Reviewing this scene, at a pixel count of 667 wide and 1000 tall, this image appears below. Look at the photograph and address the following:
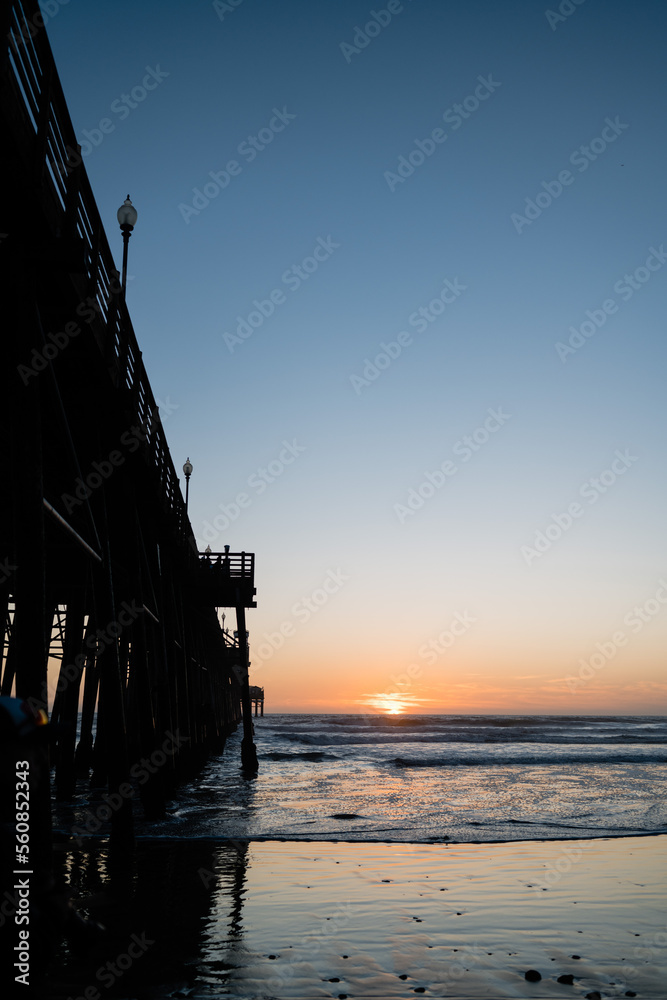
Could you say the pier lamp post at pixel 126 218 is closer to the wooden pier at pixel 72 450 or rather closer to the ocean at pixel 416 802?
the wooden pier at pixel 72 450

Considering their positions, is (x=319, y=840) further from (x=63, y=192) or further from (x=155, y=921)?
(x=63, y=192)

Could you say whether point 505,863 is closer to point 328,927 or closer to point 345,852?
point 345,852

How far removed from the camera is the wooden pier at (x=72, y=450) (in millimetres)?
5309

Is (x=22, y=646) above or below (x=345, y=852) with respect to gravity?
above

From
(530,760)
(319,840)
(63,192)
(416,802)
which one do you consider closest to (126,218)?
(63,192)

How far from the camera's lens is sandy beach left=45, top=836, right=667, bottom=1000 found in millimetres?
5426

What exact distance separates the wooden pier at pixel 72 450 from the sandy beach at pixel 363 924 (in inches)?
58.5

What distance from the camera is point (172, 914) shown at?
7133mm

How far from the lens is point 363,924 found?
23.3 ft

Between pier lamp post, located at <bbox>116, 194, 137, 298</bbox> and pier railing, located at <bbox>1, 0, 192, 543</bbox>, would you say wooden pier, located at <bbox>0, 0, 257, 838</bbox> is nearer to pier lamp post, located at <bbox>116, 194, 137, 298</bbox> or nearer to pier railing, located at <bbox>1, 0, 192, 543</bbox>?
pier railing, located at <bbox>1, 0, 192, 543</bbox>

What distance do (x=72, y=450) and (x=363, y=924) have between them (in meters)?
5.33

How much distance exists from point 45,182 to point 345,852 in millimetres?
10171

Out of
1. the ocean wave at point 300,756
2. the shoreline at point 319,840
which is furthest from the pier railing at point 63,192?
the ocean wave at point 300,756

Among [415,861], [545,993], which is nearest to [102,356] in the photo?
[545,993]
